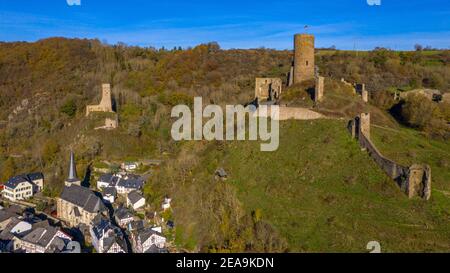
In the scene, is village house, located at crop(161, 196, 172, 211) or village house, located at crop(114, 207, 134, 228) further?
village house, located at crop(114, 207, 134, 228)

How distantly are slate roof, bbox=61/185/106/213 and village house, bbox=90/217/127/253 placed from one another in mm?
2973

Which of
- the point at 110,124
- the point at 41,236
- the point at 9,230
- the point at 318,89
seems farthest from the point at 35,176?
the point at 318,89

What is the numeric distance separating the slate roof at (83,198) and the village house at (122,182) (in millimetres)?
2528

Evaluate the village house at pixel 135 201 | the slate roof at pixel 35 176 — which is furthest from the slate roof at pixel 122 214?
the slate roof at pixel 35 176

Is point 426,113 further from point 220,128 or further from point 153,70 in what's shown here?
point 153,70

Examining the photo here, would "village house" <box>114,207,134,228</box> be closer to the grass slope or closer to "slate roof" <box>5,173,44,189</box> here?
the grass slope

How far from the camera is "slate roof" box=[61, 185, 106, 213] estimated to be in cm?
3269

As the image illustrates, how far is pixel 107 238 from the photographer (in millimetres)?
26672

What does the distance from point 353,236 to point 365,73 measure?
39.0 metres

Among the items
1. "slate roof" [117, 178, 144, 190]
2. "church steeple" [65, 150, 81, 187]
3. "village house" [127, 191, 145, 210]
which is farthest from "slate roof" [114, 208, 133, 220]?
"church steeple" [65, 150, 81, 187]

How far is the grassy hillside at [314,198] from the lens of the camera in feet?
55.7

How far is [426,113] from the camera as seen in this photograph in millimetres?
28344

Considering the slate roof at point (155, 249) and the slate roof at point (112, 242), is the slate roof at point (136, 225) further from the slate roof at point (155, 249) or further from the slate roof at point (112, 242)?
the slate roof at point (155, 249)

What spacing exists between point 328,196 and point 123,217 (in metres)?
16.4
